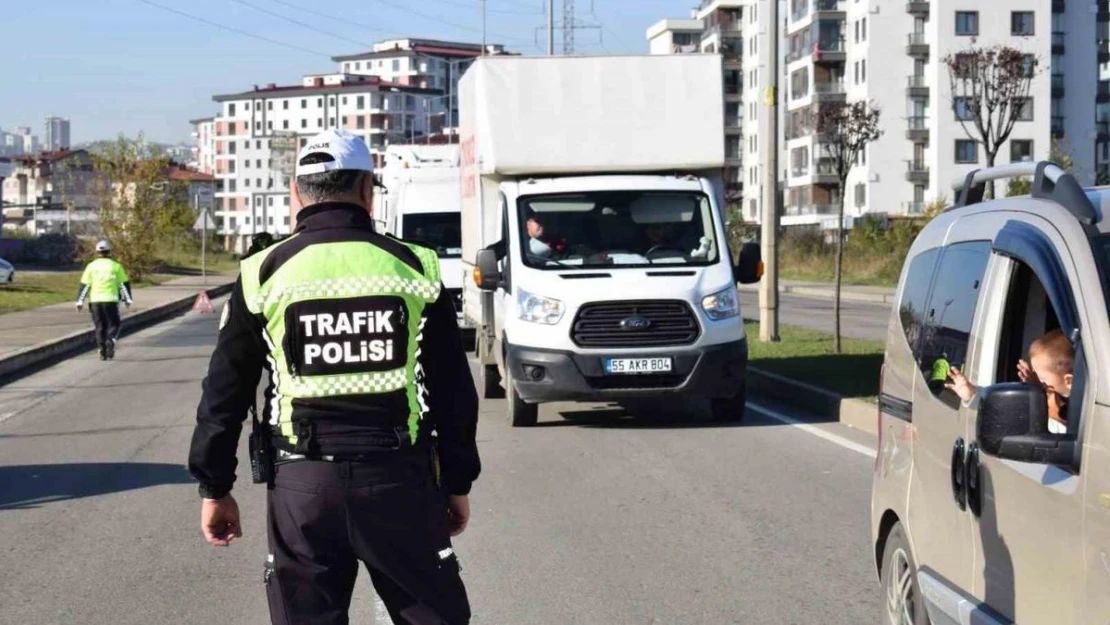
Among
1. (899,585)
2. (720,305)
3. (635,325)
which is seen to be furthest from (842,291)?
(899,585)

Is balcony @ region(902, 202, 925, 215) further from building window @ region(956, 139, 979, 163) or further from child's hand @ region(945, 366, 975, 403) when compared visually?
child's hand @ region(945, 366, 975, 403)

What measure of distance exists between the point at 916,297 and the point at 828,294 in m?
40.6

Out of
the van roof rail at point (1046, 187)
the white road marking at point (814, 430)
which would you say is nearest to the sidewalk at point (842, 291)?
the white road marking at point (814, 430)

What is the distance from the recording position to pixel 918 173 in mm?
87125

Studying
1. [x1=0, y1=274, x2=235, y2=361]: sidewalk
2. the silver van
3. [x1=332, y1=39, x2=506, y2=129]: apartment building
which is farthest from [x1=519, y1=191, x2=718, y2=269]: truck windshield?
[x1=332, y1=39, x2=506, y2=129]: apartment building

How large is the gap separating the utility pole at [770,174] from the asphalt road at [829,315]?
2500 millimetres

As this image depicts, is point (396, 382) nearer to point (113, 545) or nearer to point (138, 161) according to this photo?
point (113, 545)

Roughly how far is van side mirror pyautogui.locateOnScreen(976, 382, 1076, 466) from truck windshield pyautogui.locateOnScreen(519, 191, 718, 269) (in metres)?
10.2

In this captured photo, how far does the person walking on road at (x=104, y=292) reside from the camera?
2325cm

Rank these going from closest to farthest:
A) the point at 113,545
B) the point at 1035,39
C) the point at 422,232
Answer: the point at 113,545 → the point at 422,232 → the point at 1035,39

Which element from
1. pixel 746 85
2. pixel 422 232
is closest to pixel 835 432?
pixel 422 232

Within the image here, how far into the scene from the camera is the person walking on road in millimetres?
23250

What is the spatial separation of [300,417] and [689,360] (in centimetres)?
977

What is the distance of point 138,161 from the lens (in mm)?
57500
